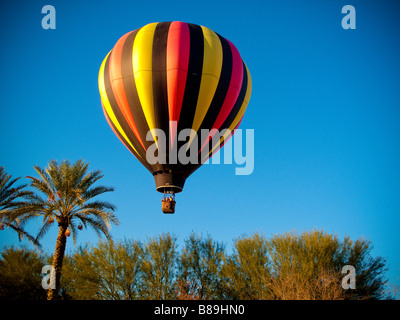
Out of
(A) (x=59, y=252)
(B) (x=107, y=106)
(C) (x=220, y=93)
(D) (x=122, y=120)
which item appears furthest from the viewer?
(A) (x=59, y=252)

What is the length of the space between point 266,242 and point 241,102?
1235 cm

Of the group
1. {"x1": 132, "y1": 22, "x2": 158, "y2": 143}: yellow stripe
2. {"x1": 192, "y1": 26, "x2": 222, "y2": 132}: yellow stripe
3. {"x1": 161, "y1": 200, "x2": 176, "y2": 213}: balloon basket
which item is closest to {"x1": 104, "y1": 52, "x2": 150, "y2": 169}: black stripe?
{"x1": 132, "y1": 22, "x2": 158, "y2": 143}: yellow stripe

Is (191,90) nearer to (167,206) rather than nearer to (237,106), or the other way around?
(237,106)

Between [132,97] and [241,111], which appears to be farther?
[241,111]

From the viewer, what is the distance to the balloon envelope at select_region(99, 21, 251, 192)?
17.4 meters

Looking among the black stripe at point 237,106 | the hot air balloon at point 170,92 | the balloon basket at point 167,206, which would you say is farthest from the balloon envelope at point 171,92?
the balloon basket at point 167,206

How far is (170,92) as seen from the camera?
17.3 meters

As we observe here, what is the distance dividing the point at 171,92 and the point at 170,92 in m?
0.04

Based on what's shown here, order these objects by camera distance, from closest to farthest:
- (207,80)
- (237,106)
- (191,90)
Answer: (191,90) < (207,80) < (237,106)

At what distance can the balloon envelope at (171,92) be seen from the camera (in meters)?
17.4

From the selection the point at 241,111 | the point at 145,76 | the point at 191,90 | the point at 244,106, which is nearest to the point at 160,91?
the point at 145,76
